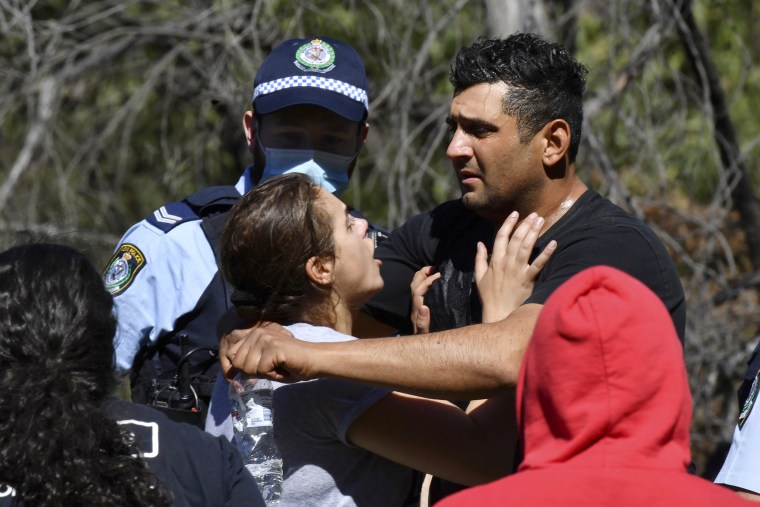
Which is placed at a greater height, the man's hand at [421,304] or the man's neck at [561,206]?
the man's neck at [561,206]

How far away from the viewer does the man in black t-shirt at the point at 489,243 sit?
7.42 ft

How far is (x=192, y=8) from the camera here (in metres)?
5.73

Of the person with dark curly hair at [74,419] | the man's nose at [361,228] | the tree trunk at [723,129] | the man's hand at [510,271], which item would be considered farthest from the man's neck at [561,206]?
the tree trunk at [723,129]

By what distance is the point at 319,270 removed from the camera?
2.38 meters

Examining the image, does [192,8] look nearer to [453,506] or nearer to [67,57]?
[67,57]

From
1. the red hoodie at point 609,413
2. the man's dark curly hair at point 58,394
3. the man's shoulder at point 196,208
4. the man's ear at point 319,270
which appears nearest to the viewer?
the red hoodie at point 609,413

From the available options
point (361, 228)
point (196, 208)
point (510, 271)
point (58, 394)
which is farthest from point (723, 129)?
point (58, 394)

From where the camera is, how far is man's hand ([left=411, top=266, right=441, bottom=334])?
8.89ft

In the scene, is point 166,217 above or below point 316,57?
below

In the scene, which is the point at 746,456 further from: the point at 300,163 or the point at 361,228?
the point at 300,163

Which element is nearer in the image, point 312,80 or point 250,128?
point 312,80

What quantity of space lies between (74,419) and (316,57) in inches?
64.4

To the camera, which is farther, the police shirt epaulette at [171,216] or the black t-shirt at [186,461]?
the police shirt epaulette at [171,216]

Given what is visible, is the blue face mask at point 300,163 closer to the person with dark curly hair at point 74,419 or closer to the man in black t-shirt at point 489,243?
the man in black t-shirt at point 489,243
